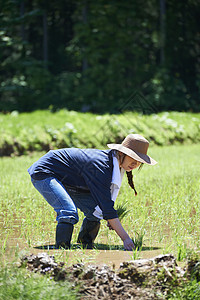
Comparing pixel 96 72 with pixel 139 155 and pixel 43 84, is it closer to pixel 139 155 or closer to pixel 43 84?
pixel 43 84

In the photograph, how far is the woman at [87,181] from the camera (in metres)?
3.22

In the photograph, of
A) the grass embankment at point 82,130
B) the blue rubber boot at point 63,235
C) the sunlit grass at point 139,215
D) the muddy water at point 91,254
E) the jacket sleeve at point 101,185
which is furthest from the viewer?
the grass embankment at point 82,130

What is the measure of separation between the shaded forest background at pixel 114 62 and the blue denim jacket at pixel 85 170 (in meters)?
16.4

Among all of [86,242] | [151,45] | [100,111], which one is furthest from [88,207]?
[151,45]

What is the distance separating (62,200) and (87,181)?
28 cm

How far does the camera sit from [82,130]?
11.8 metres

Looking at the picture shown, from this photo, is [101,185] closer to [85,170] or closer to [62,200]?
[85,170]

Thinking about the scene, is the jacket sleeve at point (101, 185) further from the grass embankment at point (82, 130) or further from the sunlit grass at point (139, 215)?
the grass embankment at point (82, 130)

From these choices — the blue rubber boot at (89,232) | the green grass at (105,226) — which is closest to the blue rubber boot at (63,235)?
the green grass at (105,226)

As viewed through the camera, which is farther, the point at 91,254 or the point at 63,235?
the point at 63,235

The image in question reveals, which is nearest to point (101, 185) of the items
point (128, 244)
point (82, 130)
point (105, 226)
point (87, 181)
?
point (87, 181)

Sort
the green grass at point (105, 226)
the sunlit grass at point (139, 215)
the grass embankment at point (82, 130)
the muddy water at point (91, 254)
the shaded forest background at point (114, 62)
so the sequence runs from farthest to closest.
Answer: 1. the shaded forest background at point (114, 62)
2. the grass embankment at point (82, 130)
3. the sunlit grass at point (139, 215)
4. the muddy water at point (91, 254)
5. the green grass at point (105, 226)

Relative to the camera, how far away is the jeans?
3.38 metres

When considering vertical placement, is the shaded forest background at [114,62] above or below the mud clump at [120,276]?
below
